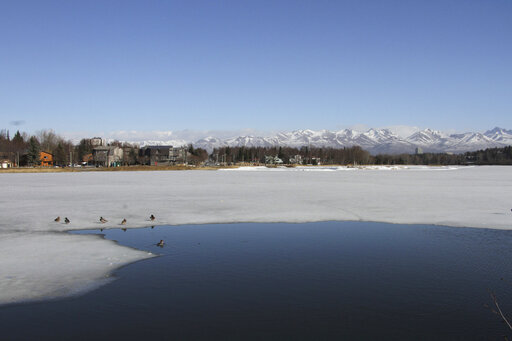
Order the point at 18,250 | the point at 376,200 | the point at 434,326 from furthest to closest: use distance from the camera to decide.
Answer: the point at 376,200 → the point at 18,250 → the point at 434,326

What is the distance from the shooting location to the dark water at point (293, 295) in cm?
680

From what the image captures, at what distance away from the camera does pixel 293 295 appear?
835cm

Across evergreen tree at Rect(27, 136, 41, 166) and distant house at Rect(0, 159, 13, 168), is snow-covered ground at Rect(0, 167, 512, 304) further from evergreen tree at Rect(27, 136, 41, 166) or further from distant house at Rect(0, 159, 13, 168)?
evergreen tree at Rect(27, 136, 41, 166)

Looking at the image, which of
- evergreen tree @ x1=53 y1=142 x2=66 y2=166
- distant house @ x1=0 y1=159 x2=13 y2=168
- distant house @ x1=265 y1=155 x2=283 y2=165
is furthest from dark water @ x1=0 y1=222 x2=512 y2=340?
distant house @ x1=265 y1=155 x2=283 y2=165

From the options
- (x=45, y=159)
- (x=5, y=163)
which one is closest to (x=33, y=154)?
(x=5, y=163)

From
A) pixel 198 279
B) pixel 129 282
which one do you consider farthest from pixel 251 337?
pixel 129 282

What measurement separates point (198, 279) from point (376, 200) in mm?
17565

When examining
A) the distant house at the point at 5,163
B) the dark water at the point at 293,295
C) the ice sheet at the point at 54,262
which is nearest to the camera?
the dark water at the point at 293,295

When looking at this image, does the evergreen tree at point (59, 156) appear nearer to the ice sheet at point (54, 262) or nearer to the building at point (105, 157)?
the building at point (105, 157)

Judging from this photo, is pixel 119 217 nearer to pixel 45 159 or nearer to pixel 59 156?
pixel 45 159

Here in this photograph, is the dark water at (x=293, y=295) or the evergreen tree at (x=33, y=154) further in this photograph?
the evergreen tree at (x=33, y=154)

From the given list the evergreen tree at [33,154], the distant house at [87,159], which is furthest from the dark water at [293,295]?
the distant house at [87,159]

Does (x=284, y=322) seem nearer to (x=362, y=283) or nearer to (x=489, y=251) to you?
(x=362, y=283)

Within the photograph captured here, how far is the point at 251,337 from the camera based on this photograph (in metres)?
6.51
